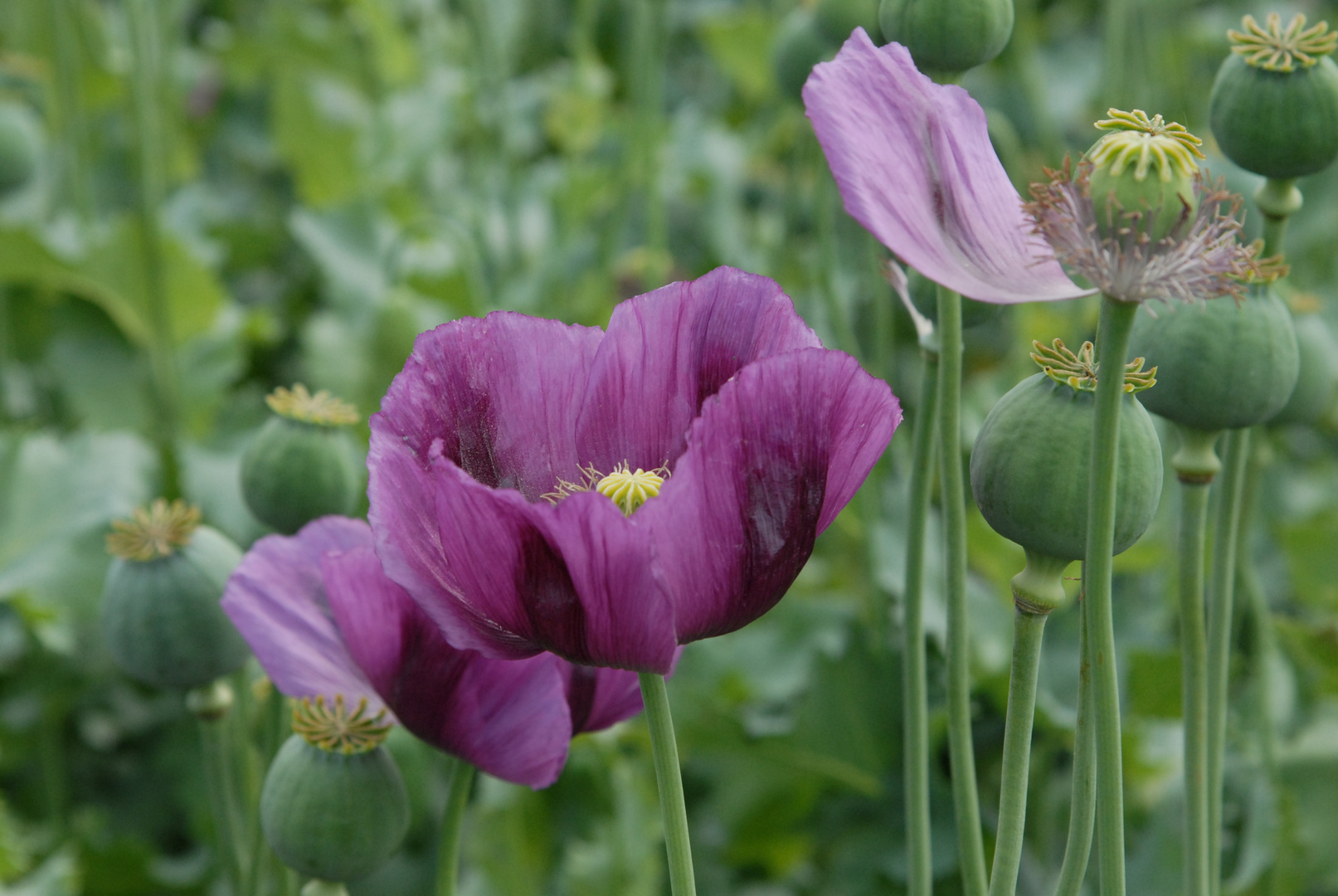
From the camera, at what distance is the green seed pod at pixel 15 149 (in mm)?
1017

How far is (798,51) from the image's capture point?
2.67 feet

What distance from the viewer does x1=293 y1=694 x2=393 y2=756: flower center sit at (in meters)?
0.42

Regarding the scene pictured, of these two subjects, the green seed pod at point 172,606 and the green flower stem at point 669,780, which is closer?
the green flower stem at point 669,780

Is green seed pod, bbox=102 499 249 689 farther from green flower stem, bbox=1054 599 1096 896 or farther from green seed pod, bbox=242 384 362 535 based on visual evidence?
green flower stem, bbox=1054 599 1096 896

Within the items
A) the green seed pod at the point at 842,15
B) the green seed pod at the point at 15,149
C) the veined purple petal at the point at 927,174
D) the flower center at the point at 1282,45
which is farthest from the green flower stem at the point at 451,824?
the green seed pod at the point at 15,149

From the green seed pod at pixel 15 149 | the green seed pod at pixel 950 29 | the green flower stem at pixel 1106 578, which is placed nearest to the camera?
the green flower stem at pixel 1106 578

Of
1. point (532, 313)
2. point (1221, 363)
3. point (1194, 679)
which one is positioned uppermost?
point (1221, 363)

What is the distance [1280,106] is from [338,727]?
0.35 meters

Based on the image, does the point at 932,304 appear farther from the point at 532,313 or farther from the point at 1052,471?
the point at 532,313

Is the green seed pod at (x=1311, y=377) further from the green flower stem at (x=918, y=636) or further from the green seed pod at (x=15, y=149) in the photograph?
the green seed pod at (x=15, y=149)

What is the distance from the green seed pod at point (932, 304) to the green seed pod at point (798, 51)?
0.34 m

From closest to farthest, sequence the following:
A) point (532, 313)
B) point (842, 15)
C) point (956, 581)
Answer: point (956, 581)
point (842, 15)
point (532, 313)

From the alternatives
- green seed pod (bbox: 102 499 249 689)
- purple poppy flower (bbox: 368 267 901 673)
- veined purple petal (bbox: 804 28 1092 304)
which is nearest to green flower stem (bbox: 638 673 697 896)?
purple poppy flower (bbox: 368 267 901 673)

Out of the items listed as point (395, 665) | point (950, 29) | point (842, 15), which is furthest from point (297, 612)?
point (842, 15)
